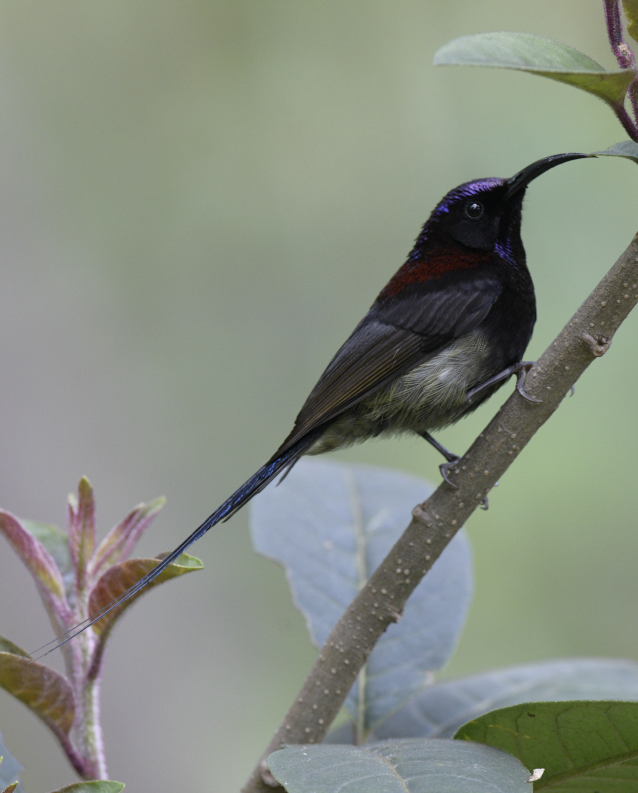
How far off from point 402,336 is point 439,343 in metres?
0.12

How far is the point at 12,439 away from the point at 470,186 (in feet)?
9.77

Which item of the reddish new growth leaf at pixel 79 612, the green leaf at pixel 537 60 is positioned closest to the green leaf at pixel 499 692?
the reddish new growth leaf at pixel 79 612

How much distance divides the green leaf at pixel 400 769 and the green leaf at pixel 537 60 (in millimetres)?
915

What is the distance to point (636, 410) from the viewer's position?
18.3 ft

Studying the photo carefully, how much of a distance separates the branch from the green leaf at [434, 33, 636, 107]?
Answer: 1.03 ft

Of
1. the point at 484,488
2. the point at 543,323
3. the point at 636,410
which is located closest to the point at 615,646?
the point at 636,410

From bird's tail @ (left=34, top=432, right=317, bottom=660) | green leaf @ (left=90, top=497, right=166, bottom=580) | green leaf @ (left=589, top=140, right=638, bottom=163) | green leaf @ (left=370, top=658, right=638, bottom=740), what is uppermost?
green leaf @ (left=589, top=140, right=638, bottom=163)

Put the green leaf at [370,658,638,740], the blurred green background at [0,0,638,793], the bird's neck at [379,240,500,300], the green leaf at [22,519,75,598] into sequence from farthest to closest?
the blurred green background at [0,0,638,793]
the bird's neck at [379,240,500,300]
the green leaf at [370,658,638,740]
the green leaf at [22,519,75,598]

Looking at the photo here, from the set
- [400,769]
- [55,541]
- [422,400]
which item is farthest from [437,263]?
[400,769]

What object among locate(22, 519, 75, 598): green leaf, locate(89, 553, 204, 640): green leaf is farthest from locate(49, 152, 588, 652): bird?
locate(89, 553, 204, 640): green leaf

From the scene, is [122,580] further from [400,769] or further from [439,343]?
[439,343]

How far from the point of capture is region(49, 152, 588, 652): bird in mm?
2566

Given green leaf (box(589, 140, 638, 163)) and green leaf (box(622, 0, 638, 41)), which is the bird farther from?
green leaf (box(589, 140, 638, 163))

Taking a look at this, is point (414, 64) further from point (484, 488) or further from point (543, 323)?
point (484, 488)
